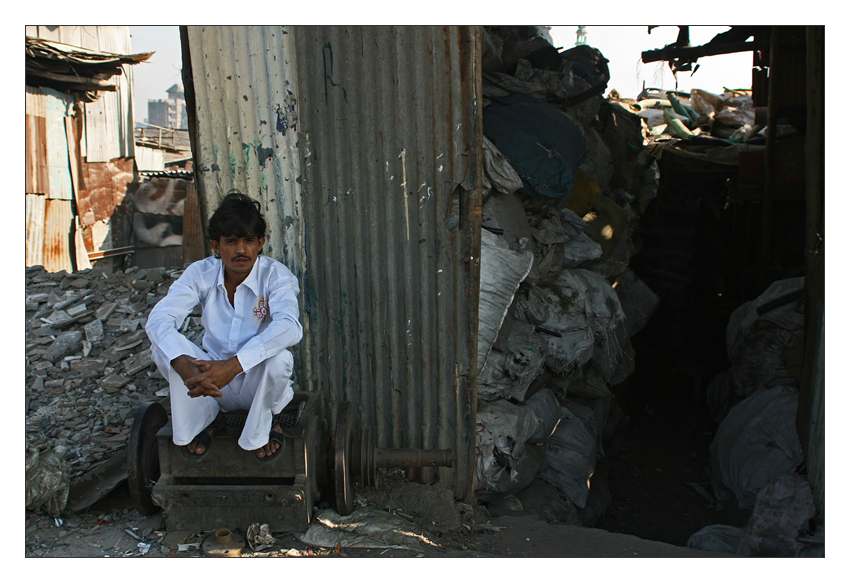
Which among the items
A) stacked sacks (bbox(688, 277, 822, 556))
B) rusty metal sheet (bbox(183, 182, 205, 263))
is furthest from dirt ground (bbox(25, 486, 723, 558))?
rusty metal sheet (bbox(183, 182, 205, 263))

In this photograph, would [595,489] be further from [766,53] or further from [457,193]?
[766,53]

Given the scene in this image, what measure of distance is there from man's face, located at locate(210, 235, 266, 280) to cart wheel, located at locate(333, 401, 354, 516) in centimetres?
75

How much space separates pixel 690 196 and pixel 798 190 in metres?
2.19

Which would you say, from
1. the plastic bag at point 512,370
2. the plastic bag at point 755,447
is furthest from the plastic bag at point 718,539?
the plastic bag at point 512,370

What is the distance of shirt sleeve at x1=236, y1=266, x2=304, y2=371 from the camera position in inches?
80.9

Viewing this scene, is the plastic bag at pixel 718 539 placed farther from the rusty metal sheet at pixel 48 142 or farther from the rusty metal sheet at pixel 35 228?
the rusty metal sheet at pixel 48 142

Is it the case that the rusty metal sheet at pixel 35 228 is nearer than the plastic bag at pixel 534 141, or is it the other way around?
the plastic bag at pixel 534 141

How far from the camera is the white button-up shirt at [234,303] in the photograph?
220 cm

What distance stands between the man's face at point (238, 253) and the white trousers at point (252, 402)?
37cm

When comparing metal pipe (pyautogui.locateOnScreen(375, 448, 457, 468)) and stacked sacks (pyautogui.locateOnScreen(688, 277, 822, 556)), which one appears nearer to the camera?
metal pipe (pyautogui.locateOnScreen(375, 448, 457, 468))

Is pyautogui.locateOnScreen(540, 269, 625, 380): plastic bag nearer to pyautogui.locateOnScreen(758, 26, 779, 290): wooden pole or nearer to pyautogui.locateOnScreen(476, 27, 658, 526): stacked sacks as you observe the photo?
pyautogui.locateOnScreen(476, 27, 658, 526): stacked sacks

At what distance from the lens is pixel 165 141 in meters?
12.4

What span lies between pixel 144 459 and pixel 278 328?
2.86ft

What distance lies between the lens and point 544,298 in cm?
407
